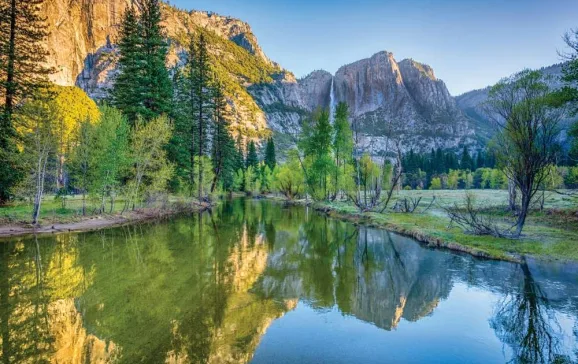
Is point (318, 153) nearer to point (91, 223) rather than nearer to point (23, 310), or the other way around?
point (91, 223)

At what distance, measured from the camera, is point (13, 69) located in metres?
26.2

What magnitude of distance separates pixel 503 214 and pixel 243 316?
32788mm

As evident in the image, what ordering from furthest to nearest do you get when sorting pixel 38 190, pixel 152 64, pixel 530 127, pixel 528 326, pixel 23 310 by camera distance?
pixel 152 64 → pixel 38 190 → pixel 530 127 → pixel 528 326 → pixel 23 310

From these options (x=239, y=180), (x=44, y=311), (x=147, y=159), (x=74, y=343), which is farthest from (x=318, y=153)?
(x=239, y=180)

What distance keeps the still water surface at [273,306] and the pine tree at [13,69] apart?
8.87 metres

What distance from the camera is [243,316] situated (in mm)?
9523

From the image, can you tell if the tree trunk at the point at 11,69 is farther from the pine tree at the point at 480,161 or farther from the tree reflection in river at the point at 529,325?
the pine tree at the point at 480,161

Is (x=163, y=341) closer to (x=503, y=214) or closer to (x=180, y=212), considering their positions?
(x=180, y=212)

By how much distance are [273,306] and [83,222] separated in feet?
71.3

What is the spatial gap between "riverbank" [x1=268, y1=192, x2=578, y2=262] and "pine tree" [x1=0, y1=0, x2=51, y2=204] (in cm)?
3090

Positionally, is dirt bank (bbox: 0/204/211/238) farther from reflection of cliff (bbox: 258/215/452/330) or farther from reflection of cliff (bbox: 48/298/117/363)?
reflection of cliff (bbox: 48/298/117/363)

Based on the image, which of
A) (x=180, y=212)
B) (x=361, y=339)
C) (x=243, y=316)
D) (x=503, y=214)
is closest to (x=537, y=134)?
(x=503, y=214)

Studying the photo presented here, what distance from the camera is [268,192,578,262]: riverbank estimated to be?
17197 millimetres

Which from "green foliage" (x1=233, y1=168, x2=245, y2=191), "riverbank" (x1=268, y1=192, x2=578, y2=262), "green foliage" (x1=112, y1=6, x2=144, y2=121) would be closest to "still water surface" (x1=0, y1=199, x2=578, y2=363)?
"riverbank" (x1=268, y1=192, x2=578, y2=262)
